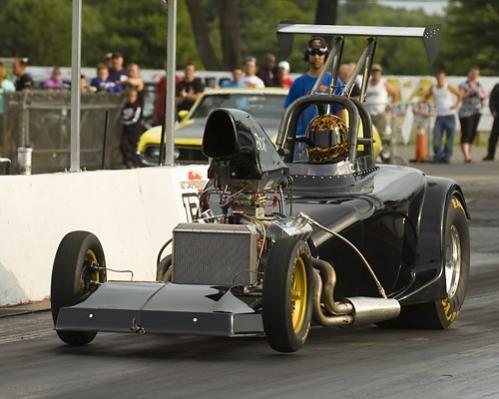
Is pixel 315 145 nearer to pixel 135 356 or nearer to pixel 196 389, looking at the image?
pixel 135 356

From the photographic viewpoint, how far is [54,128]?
26562mm

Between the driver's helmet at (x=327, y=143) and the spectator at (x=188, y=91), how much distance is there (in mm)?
16747

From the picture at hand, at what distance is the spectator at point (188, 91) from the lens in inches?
1072

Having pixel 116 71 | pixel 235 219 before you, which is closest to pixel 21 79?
pixel 116 71

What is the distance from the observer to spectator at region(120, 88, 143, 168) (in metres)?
27.7

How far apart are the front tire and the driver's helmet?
1738 millimetres

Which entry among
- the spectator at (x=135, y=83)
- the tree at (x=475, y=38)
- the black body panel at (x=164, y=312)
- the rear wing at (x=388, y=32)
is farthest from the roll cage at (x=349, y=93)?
the tree at (x=475, y=38)

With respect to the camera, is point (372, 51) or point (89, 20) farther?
point (89, 20)

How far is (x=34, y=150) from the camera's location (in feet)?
84.3

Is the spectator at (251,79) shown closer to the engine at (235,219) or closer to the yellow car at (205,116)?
the yellow car at (205,116)

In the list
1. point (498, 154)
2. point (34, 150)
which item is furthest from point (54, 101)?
point (498, 154)

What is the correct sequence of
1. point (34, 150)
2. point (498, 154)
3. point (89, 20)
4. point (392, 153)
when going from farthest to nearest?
1. point (89, 20)
2. point (498, 154)
3. point (392, 153)
4. point (34, 150)

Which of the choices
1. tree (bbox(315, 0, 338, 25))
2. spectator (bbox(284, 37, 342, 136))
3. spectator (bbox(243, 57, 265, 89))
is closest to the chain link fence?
spectator (bbox(243, 57, 265, 89))

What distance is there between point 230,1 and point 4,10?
1800 inches
